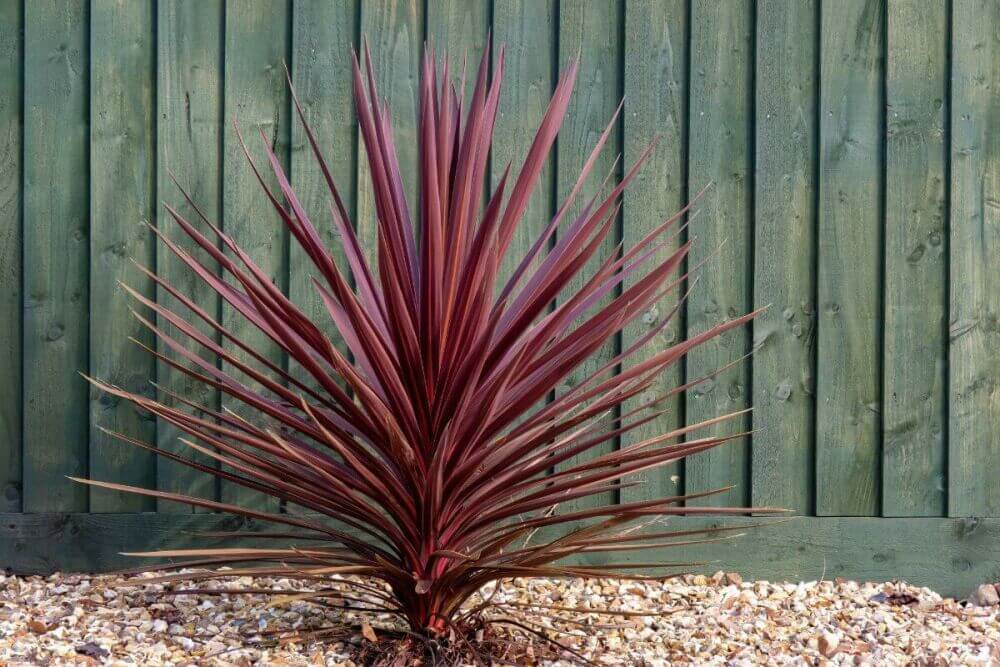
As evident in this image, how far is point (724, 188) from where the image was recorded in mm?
2459

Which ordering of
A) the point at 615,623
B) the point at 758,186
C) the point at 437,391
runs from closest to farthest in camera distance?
the point at 437,391 < the point at 615,623 < the point at 758,186

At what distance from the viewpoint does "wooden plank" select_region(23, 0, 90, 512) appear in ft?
8.10

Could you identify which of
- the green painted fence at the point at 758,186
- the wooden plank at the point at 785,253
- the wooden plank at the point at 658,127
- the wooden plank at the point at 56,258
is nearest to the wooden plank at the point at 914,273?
→ the green painted fence at the point at 758,186

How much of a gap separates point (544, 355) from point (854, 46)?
55.9 inches

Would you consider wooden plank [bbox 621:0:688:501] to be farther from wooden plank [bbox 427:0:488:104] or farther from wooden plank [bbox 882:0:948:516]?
wooden plank [bbox 882:0:948:516]

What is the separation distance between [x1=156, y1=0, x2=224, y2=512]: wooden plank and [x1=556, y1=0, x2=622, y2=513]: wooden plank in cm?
100

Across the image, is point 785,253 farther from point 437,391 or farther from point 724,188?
point 437,391

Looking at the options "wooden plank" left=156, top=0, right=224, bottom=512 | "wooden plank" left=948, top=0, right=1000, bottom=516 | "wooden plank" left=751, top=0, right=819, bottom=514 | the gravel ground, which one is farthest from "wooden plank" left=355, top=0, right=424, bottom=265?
"wooden plank" left=948, top=0, right=1000, bottom=516

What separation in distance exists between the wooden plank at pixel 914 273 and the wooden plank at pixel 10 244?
2.51 metres

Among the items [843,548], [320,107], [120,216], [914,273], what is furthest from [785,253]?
[120,216]

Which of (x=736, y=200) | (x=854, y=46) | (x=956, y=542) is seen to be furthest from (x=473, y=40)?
(x=956, y=542)

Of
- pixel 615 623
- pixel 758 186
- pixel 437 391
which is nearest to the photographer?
pixel 437 391

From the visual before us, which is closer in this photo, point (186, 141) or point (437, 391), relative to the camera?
point (437, 391)

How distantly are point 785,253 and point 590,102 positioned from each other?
2.32 ft
